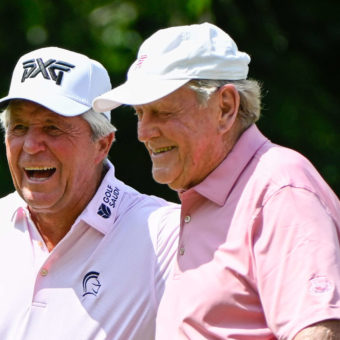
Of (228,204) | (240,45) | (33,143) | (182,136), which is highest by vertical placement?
(182,136)

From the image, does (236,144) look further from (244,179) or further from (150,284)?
(150,284)

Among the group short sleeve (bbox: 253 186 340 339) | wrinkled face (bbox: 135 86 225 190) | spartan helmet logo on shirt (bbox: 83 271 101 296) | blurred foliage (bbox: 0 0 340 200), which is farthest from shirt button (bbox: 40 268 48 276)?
blurred foliage (bbox: 0 0 340 200)

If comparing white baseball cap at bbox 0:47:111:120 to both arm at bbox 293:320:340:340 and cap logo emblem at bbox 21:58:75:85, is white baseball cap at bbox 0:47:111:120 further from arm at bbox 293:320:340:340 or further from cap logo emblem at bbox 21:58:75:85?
arm at bbox 293:320:340:340

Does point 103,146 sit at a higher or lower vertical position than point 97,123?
lower

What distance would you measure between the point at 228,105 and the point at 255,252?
52 centimetres

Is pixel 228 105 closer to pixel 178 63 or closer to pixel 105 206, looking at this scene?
pixel 178 63

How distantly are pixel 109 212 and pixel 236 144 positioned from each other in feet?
3.00

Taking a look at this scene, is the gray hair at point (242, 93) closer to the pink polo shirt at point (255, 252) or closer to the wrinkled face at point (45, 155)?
the pink polo shirt at point (255, 252)

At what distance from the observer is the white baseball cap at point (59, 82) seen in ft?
13.9

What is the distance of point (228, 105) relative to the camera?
347 cm

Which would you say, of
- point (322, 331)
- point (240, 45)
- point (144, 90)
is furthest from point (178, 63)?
point (240, 45)

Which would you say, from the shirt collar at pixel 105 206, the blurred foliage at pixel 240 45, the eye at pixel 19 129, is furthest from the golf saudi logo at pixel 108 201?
the blurred foliage at pixel 240 45

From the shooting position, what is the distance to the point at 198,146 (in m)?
3.48

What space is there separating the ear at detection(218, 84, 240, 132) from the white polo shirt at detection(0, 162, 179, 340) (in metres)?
0.82
